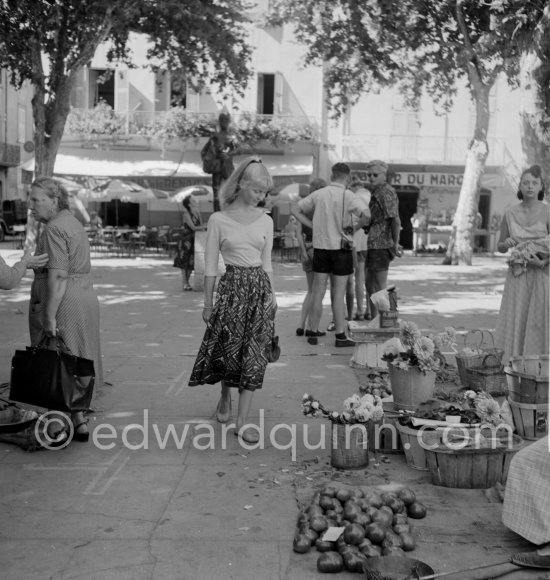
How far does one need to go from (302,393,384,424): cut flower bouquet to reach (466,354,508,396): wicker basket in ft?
5.83

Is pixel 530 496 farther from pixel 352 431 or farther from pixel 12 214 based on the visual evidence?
pixel 12 214

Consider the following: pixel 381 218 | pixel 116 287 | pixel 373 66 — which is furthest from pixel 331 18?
pixel 381 218

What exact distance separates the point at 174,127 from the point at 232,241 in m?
28.9

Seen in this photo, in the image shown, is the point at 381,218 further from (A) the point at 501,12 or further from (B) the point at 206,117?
(B) the point at 206,117

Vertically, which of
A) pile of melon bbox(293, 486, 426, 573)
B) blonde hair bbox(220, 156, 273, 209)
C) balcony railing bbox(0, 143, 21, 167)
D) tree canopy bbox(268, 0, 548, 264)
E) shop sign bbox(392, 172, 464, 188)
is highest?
tree canopy bbox(268, 0, 548, 264)

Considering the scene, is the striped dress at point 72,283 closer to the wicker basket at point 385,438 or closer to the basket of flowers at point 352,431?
the basket of flowers at point 352,431

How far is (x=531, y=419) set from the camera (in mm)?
6156

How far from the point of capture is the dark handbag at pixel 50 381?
594 cm

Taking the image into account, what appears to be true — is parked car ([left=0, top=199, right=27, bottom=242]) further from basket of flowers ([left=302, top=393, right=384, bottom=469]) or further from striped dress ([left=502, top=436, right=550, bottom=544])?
striped dress ([left=502, top=436, right=550, bottom=544])

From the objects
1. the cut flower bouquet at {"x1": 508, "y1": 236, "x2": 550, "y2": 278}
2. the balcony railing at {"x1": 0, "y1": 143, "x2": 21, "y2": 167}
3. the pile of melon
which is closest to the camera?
the pile of melon

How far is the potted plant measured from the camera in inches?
254

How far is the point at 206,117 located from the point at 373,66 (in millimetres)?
10109

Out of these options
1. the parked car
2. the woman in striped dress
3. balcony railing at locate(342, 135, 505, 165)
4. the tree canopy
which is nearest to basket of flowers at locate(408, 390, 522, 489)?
the woman in striped dress

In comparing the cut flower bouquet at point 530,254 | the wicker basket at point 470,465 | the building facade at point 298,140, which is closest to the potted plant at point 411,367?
the wicker basket at point 470,465
